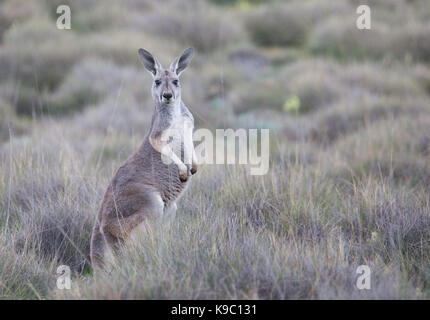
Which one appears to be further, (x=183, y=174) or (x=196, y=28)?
(x=196, y=28)

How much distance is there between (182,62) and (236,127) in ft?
14.4

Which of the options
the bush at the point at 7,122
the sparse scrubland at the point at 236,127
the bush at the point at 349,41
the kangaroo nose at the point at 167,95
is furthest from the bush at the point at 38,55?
the kangaroo nose at the point at 167,95

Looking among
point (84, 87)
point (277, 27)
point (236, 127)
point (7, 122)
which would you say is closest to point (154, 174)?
point (236, 127)

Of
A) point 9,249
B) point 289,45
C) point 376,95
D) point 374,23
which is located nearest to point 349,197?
point 9,249

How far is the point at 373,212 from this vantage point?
4.17m

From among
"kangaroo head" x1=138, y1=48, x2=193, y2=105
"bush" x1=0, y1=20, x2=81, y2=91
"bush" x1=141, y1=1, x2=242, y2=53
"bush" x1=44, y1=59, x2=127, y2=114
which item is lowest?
"kangaroo head" x1=138, y1=48, x2=193, y2=105

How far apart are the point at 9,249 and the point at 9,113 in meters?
6.13

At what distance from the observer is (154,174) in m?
4.15

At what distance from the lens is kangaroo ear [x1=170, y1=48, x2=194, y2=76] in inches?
176

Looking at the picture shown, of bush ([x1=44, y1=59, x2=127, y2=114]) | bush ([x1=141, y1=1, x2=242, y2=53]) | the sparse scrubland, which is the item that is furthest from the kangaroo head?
bush ([x1=141, y1=1, x2=242, y2=53])

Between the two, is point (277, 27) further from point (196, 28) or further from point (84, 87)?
point (84, 87)

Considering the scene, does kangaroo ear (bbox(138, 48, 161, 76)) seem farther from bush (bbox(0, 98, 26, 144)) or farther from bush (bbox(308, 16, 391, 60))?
bush (bbox(308, 16, 391, 60))

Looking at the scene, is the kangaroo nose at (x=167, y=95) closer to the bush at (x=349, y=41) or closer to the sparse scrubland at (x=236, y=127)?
the sparse scrubland at (x=236, y=127)

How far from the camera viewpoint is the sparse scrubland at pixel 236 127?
3.20 meters
